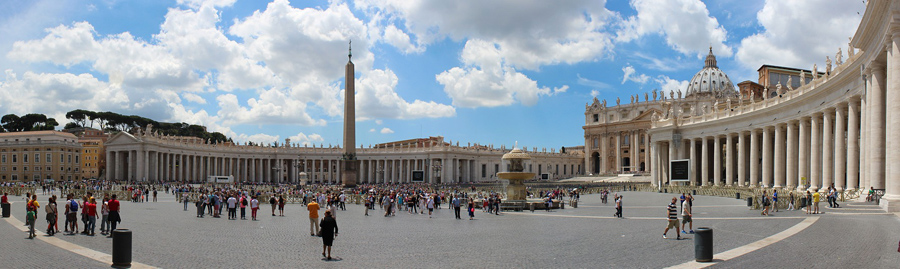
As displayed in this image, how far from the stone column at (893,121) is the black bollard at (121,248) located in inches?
817

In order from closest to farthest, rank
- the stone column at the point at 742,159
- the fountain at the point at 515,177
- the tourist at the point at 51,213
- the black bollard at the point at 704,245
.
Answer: the black bollard at the point at 704,245, the tourist at the point at 51,213, the fountain at the point at 515,177, the stone column at the point at 742,159

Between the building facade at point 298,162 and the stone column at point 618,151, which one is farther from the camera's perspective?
the stone column at point 618,151

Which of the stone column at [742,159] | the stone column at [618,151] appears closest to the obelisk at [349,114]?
the stone column at [742,159]

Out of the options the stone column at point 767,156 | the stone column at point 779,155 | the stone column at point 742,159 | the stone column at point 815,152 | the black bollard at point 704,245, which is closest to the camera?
the black bollard at point 704,245

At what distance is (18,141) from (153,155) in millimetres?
23390

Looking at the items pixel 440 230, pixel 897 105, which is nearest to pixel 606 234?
pixel 440 230

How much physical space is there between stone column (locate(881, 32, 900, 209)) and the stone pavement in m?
0.77

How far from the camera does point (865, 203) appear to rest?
71.7 ft

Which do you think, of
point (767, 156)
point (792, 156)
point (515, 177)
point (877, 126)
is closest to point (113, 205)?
point (515, 177)

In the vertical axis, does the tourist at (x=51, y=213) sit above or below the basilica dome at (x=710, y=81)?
below

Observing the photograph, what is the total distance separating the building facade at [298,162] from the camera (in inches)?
3071

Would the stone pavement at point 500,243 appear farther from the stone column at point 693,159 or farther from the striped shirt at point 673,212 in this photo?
the stone column at point 693,159

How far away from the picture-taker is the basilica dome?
118188 mm

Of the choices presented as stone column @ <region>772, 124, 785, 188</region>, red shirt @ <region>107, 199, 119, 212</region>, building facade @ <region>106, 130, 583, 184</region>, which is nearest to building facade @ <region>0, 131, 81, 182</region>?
building facade @ <region>106, 130, 583, 184</region>
